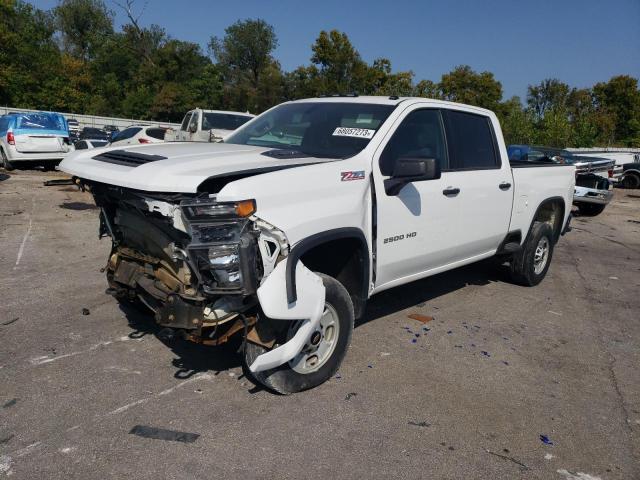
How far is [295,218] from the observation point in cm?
330

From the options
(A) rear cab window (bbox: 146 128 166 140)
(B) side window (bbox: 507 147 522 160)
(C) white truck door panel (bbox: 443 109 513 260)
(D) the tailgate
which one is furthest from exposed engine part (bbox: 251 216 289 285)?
(D) the tailgate

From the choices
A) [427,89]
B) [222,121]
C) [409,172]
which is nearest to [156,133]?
[222,121]

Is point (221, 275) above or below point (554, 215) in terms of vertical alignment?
above

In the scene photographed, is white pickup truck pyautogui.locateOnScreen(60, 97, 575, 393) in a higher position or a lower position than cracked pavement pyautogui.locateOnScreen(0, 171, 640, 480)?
higher

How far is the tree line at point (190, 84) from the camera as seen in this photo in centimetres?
4344

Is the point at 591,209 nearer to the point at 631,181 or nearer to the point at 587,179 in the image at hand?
the point at 587,179

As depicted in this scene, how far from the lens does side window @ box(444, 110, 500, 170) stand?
4.98 metres

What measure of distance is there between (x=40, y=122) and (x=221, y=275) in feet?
53.6

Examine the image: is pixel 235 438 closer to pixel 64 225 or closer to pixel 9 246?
pixel 9 246

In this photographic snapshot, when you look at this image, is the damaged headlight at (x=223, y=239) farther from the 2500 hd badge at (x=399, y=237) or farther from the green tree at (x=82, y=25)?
the green tree at (x=82, y=25)

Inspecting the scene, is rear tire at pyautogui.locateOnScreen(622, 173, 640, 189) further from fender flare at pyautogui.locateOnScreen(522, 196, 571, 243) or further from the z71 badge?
the z71 badge

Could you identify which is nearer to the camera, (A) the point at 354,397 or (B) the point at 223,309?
(B) the point at 223,309

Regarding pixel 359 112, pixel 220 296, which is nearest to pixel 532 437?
pixel 220 296

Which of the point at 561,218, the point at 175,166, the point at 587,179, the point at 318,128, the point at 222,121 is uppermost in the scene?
the point at 222,121
